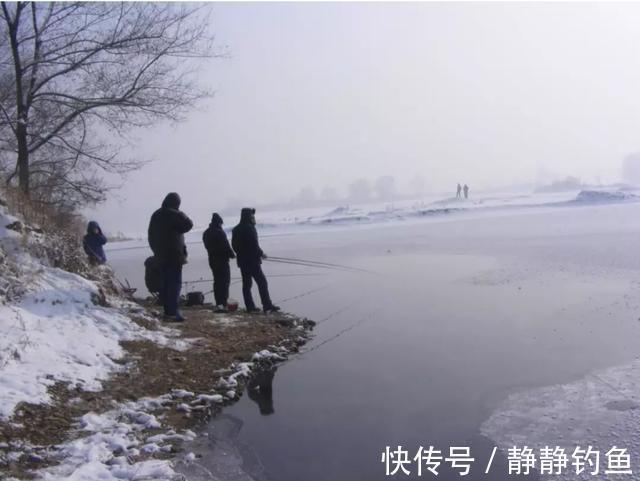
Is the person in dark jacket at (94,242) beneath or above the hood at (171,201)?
beneath

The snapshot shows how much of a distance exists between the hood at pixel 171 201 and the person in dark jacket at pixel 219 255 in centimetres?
174

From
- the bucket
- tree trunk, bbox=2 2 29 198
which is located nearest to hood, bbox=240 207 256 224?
the bucket

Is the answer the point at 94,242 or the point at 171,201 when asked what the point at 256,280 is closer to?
the point at 171,201

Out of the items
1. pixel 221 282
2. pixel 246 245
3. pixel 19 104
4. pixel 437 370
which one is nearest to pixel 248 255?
pixel 246 245

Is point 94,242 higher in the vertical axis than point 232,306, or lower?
higher

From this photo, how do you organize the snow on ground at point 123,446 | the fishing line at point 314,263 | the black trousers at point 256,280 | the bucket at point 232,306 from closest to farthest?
1. the snow on ground at point 123,446
2. the black trousers at point 256,280
3. the bucket at point 232,306
4. the fishing line at point 314,263

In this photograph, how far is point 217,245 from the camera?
11.1m

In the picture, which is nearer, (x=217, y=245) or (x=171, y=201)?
(x=171, y=201)

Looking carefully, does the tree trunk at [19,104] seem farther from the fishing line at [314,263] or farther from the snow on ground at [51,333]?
the fishing line at [314,263]

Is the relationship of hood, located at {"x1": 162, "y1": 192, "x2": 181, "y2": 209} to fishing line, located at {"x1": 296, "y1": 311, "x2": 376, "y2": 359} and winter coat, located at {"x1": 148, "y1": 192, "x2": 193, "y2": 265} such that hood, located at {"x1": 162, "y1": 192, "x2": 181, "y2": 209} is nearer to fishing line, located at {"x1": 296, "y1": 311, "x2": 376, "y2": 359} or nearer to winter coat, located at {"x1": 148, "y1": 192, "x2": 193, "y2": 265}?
winter coat, located at {"x1": 148, "y1": 192, "x2": 193, "y2": 265}

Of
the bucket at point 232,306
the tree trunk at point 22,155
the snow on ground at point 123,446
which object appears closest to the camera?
the snow on ground at point 123,446

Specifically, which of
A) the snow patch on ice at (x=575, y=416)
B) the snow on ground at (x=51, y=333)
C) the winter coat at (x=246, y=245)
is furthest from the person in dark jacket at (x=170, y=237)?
the snow patch on ice at (x=575, y=416)

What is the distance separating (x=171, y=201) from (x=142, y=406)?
4.19 meters

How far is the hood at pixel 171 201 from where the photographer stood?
9.26m
